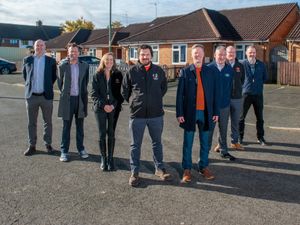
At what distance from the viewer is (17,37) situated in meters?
80.1

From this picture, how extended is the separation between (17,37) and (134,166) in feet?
263

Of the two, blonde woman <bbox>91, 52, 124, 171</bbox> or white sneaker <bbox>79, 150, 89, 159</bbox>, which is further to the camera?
white sneaker <bbox>79, 150, 89, 159</bbox>

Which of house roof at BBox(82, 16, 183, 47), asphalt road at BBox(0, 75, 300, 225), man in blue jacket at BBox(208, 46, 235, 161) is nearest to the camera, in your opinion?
asphalt road at BBox(0, 75, 300, 225)

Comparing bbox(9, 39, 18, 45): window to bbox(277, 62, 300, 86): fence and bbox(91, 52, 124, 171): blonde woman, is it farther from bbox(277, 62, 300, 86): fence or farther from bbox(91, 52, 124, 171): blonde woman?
bbox(91, 52, 124, 171): blonde woman

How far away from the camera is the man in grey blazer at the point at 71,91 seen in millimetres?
6973

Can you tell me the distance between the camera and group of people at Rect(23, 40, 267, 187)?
19.1ft

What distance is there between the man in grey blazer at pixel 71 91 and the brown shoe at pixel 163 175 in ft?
5.82

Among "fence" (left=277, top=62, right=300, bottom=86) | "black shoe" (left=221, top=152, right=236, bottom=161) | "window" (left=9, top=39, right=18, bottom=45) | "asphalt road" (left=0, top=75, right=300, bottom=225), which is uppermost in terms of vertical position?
"window" (left=9, top=39, right=18, bottom=45)

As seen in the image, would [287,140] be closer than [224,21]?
Yes

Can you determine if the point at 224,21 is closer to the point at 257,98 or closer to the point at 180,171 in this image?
the point at 257,98

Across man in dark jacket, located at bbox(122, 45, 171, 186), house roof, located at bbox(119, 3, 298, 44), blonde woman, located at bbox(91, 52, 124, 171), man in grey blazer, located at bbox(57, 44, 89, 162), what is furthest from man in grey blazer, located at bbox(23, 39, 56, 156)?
house roof, located at bbox(119, 3, 298, 44)

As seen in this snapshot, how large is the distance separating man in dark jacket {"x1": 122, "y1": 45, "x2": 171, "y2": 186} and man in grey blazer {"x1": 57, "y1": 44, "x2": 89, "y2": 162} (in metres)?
1.38

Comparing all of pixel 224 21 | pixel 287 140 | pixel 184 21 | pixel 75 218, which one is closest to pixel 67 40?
pixel 184 21

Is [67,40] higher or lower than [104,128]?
higher
